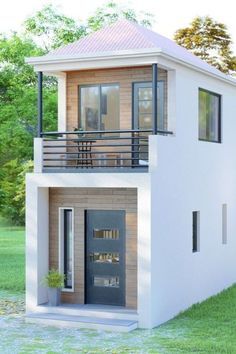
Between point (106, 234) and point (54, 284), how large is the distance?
4.98 feet

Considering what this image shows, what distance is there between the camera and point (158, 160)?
14250mm

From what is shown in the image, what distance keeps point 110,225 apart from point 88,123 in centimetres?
261

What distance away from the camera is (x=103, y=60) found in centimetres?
1474

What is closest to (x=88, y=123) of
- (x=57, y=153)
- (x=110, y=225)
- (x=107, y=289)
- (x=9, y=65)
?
(x=57, y=153)

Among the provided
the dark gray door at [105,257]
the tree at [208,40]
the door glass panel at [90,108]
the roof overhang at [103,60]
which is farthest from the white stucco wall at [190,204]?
the tree at [208,40]

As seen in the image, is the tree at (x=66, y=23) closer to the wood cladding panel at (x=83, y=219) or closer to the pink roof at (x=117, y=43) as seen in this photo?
the pink roof at (x=117, y=43)

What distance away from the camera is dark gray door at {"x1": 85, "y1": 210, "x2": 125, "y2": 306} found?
1502 centimetres

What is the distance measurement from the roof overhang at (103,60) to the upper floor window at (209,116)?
71.8 inches

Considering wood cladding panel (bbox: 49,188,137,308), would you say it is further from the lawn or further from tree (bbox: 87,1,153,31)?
tree (bbox: 87,1,153,31)

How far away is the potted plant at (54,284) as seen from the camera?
14812 millimetres

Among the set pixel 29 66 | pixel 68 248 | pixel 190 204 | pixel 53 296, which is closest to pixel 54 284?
pixel 53 296

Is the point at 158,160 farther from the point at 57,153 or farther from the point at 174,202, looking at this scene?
the point at 57,153

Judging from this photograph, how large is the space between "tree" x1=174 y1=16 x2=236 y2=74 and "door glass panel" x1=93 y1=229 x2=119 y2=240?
23502mm

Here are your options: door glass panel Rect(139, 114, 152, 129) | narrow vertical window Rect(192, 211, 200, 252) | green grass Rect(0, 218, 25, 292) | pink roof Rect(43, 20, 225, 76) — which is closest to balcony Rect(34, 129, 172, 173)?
door glass panel Rect(139, 114, 152, 129)
